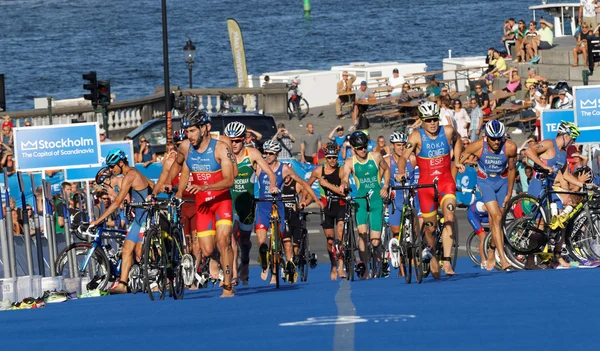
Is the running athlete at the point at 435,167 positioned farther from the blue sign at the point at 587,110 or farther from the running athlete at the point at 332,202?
the blue sign at the point at 587,110

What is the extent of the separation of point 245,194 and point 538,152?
3985 mm

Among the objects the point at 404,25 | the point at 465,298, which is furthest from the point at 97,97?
the point at 404,25

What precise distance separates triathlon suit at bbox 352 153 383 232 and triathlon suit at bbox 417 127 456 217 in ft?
4.88

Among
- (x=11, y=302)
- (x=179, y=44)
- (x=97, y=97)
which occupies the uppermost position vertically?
(x=179, y=44)

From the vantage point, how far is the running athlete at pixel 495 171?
17.3m

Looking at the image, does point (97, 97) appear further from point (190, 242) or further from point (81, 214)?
point (190, 242)

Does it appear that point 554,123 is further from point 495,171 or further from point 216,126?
point 216,126

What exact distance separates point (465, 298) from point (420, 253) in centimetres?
368

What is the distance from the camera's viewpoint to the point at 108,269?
59.9 ft

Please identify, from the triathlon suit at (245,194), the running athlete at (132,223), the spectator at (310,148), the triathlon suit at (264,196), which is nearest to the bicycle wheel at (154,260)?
the running athlete at (132,223)

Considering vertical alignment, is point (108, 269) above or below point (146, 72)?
below

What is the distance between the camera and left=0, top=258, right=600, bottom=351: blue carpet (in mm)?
8891

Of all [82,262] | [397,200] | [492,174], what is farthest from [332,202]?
[82,262]

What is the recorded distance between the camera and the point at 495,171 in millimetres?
17469
